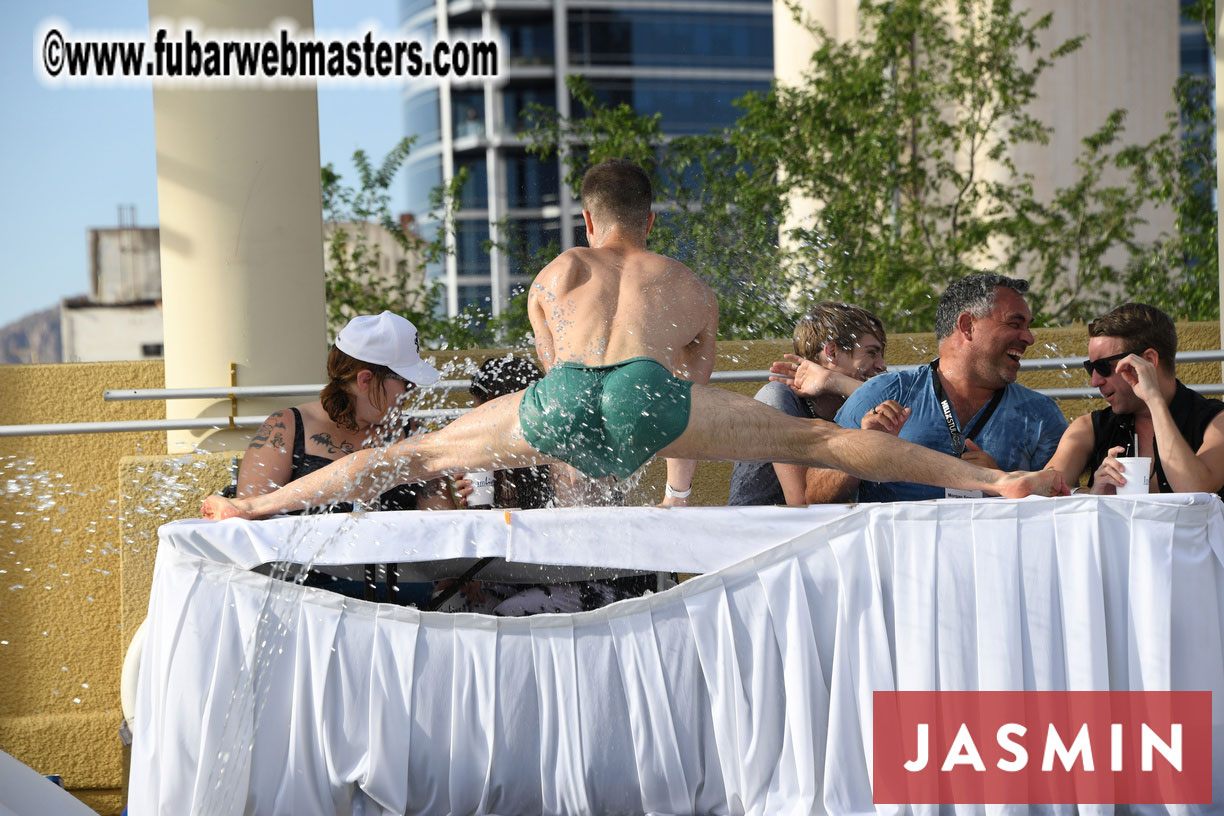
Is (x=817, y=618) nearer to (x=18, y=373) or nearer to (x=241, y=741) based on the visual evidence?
(x=241, y=741)

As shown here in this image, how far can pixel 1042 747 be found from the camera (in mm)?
2717

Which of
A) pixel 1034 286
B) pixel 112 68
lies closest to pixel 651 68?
pixel 1034 286

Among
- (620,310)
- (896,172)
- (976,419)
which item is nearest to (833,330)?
(976,419)

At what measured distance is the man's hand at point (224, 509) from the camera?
3260 millimetres

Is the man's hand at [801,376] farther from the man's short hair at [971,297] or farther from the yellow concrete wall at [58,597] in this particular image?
the yellow concrete wall at [58,597]

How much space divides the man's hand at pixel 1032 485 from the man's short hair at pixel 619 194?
166cm

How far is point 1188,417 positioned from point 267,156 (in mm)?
3692

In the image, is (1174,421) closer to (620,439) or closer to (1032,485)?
(1032,485)

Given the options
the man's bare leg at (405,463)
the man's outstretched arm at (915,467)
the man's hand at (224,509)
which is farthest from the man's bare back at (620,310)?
the man's hand at (224,509)

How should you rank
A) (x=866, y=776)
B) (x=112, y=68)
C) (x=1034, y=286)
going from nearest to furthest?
(x=866, y=776)
(x=112, y=68)
(x=1034, y=286)

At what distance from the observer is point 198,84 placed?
5.01m

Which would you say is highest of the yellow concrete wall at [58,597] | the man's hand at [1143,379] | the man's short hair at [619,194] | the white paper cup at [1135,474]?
the man's short hair at [619,194]

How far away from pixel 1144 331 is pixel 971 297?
542mm

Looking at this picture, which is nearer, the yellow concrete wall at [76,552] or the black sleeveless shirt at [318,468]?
the black sleeveless shirt at [318,468]
